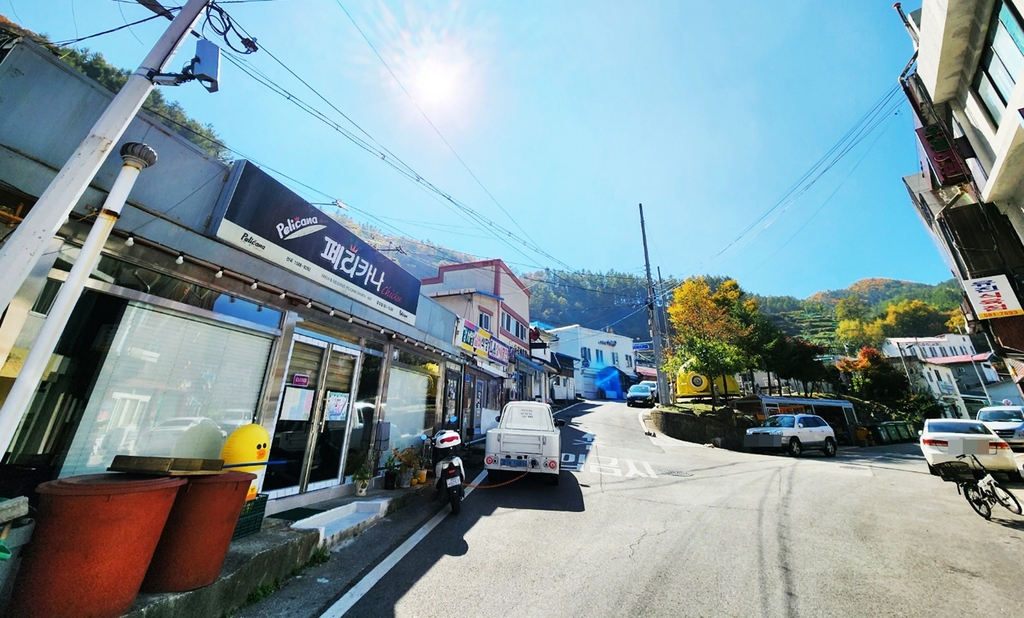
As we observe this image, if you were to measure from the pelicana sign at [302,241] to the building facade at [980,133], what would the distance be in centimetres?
1293

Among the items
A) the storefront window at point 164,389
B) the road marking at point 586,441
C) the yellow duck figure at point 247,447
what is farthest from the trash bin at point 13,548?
the road marking at point 586,441

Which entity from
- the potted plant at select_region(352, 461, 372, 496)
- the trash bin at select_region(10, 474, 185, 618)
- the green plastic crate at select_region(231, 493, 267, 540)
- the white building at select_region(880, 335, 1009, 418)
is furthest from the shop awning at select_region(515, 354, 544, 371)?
the white building at select_region(880, 335, 1009, 418)

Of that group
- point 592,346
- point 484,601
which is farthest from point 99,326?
point 592,346

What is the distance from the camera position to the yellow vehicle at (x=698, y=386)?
2723 cm

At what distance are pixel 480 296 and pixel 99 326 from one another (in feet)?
56.3

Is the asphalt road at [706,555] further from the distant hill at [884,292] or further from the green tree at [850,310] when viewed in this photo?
the distant hill at [884,292]

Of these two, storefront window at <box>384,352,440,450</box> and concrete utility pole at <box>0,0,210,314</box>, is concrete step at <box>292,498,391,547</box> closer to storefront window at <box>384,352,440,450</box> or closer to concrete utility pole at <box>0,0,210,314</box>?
storefront window at <box>384,352,440,450</box>

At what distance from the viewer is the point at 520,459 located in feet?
26.2

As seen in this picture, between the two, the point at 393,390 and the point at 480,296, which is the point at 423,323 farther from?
the point at 480,296

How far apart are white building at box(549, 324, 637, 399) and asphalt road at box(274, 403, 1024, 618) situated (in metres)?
33.5

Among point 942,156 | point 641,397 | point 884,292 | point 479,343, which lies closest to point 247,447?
point 479,343

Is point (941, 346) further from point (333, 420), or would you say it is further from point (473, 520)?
point (333, 420)

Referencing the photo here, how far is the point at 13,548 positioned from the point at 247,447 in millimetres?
1953

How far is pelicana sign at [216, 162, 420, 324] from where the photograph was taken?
548cm
